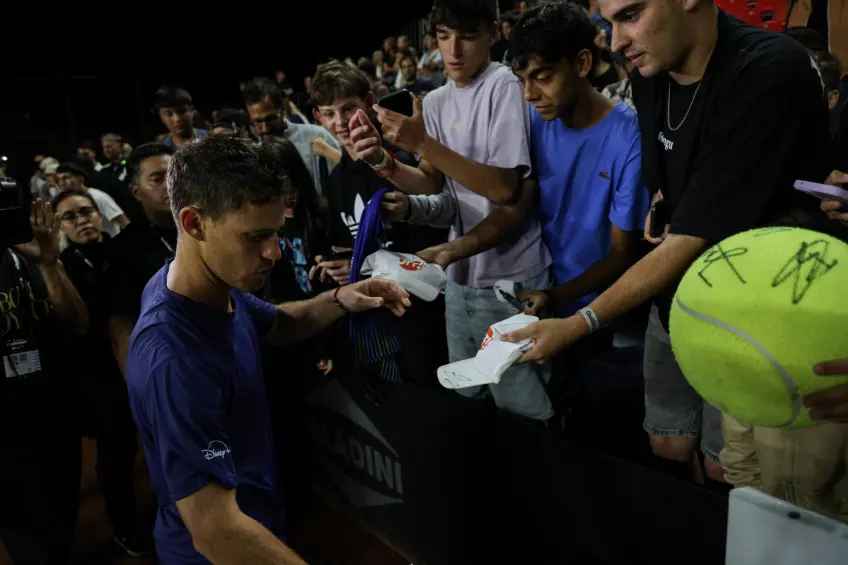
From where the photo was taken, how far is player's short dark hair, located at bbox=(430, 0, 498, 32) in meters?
2.38

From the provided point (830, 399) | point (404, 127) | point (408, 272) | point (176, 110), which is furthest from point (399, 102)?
point (176, 110)

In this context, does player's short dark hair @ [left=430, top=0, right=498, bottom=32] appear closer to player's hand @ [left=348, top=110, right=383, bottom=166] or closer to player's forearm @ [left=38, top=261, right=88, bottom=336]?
player's hand @ [left=348, top=110, right=383, bottom=166]

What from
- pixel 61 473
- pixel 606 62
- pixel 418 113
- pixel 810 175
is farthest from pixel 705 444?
pixel 606 62

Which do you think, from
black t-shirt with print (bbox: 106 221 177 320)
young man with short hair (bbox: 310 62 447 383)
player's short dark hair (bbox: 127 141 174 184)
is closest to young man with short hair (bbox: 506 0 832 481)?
young man with short hair (bbox: 310 62 447 383)

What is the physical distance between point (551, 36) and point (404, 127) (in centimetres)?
60

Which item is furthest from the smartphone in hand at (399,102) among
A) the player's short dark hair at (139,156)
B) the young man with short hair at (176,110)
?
the young man with short hair at (176,110)

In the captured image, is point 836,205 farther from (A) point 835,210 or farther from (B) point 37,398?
(B) point 37,398

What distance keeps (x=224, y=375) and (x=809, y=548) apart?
1.26m

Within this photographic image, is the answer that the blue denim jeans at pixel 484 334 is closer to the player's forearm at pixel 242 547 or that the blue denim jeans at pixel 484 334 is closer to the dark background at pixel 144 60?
the player's forearm at pixel 242 547

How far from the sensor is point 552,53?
2145 millimetres

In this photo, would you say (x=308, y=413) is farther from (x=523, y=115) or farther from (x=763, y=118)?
(x=763, y=118)

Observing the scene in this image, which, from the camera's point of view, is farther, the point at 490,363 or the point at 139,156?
the point at 139,156

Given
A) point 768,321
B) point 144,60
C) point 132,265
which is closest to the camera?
point 768,321

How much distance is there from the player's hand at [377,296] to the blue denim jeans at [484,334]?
1.87ft
